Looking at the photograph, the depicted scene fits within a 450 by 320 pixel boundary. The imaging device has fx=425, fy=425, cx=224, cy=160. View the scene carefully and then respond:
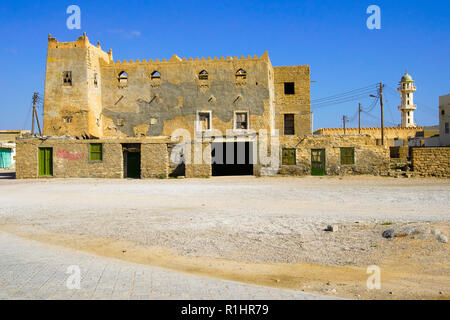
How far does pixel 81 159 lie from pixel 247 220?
2070cm

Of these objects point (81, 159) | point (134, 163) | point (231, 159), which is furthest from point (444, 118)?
point (81, 159)

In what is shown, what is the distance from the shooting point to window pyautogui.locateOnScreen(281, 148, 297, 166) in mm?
28141

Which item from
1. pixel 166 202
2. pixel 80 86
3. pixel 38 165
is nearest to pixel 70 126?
pixel 80 86

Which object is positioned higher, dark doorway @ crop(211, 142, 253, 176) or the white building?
the white building

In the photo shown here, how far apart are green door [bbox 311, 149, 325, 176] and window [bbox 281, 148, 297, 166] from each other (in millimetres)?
1238

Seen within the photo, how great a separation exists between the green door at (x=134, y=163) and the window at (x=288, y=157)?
9.90 m

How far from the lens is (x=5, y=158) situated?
4919 centimetres

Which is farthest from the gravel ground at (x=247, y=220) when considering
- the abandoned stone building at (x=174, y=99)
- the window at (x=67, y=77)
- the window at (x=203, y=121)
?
the window at (x=67, y=77)

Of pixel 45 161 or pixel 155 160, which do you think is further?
pixel 45 161

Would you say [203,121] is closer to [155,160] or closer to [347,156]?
[155,160]

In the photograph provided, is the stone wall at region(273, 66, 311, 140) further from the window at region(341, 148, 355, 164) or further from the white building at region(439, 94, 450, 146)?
the white building at region(439, 94, 450, 146)

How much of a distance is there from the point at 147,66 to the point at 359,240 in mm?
29525

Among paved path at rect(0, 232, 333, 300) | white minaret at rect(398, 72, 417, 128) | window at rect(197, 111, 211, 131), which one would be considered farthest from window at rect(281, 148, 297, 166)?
white minaret at rect(398, 72, 417, 128)
